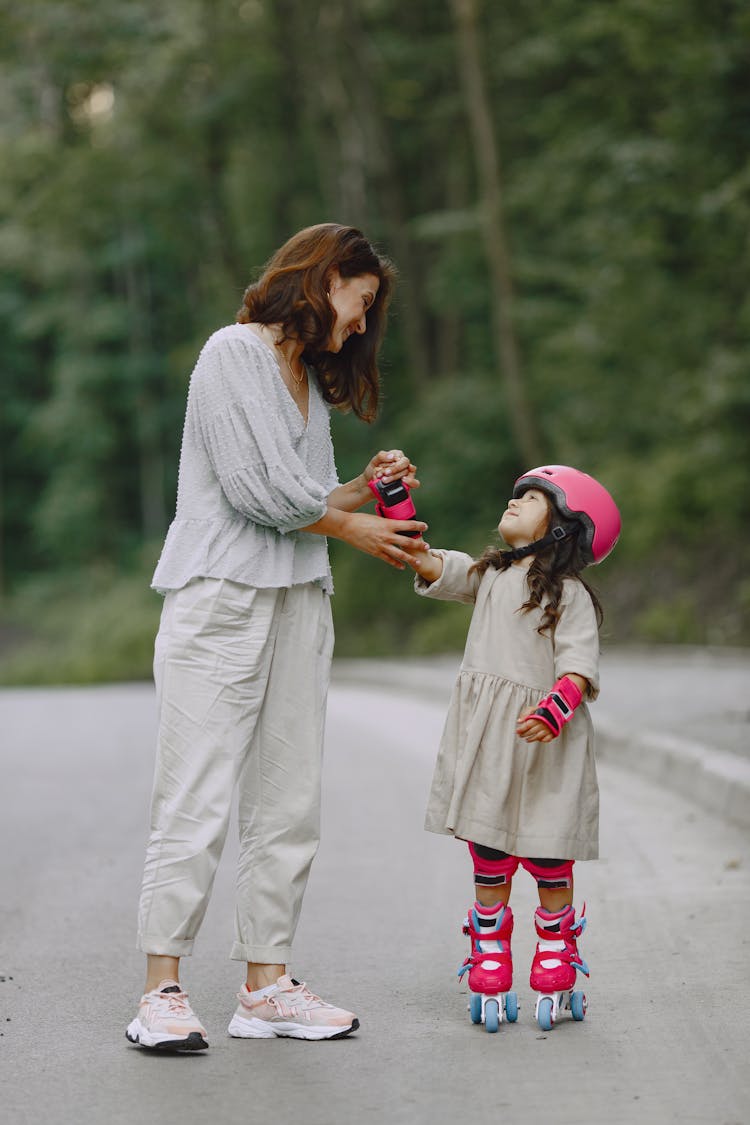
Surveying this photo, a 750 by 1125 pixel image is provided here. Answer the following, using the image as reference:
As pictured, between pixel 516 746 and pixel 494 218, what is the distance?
22.3 meters

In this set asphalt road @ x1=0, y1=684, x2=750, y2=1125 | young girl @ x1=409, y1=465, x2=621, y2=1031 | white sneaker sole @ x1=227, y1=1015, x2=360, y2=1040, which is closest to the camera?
asphalt road @ x1=0, y1=684, x2=750, y2=1125

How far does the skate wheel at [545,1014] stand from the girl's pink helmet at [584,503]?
124cm

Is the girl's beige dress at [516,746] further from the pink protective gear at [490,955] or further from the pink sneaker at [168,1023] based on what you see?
the pink sneaker at [168,1023]

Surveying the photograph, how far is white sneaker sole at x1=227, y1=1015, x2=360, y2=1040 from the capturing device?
14.4 feet

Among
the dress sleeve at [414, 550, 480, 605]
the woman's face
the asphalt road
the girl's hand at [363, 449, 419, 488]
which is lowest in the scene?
the asphalt road

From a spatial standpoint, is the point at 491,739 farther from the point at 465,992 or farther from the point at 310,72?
the point at 310,72

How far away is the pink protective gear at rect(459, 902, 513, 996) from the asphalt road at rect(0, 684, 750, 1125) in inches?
5.2

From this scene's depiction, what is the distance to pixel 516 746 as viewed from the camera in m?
4.52

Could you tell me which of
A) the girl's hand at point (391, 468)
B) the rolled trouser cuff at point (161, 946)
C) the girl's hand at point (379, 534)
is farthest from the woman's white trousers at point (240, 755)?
the girl's hand at point (391, 468)

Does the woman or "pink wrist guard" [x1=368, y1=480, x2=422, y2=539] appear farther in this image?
"pink wrist guard" [x1=368, y1=480, x2=422, y2=539]

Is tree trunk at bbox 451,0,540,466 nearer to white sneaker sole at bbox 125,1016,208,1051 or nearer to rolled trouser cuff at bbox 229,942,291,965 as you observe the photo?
rolled trouser cuff at bbox 229,942,291,965

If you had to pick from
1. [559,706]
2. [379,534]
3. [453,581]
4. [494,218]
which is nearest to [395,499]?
[379,534]

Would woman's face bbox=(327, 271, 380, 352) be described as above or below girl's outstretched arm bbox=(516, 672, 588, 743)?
above

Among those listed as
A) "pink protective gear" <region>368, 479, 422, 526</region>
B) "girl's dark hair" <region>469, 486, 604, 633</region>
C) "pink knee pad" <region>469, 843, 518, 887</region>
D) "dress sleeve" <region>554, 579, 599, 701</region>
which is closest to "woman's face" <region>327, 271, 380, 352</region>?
"pink protective gear" <region>368, 479, 422, 526</region>
